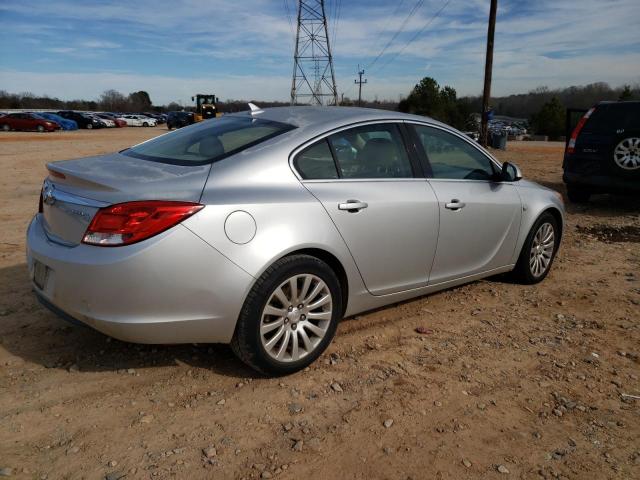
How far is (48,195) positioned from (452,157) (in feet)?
9.63

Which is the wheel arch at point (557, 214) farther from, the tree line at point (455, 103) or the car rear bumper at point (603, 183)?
the tree line at point (455, 103)

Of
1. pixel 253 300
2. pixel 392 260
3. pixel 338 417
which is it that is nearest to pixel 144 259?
pixel 253 300

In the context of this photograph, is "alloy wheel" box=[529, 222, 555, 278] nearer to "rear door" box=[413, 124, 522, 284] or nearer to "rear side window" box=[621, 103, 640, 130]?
"rear door" box=[413, 124, 522, 284]

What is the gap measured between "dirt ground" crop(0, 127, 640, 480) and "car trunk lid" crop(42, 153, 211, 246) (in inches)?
35.9

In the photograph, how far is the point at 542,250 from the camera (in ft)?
16.4

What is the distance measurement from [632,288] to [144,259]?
452 centimetres

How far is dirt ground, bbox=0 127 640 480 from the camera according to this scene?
2.47m

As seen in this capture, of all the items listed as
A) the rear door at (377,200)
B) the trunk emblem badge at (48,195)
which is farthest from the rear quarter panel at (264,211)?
the trunk emblem badge at (48,195)

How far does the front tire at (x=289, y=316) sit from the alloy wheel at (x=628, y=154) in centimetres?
661

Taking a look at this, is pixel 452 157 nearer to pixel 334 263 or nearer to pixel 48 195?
pixel 334 263

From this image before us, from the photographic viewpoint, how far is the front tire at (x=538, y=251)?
480 centimetres

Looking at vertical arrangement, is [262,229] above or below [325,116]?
below

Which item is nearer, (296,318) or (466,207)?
(296,318)

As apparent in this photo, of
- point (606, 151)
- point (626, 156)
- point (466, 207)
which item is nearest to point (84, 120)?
point (606, 151)
